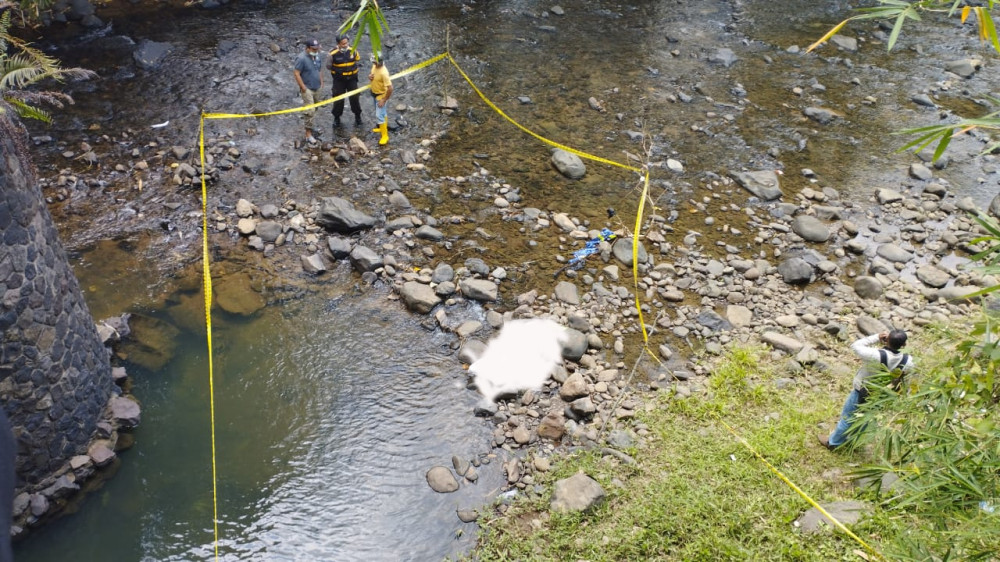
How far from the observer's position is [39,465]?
5.14 metres

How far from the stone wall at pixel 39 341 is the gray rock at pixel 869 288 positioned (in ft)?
23.4

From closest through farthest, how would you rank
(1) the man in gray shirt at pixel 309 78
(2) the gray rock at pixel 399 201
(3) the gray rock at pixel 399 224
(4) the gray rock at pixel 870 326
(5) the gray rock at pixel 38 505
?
(5) the gray rock at pixel 38 505, (4) the gray rock at pixel 870 326, (3) the gray rock at pixel 399 224, (2) the gray rock at pixel 399 201, (1) the man in gray shirt at pixel 309 78

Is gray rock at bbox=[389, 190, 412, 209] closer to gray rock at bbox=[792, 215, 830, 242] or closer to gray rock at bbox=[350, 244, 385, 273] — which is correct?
gray rock at bbox=[350, 244, 385, 273]

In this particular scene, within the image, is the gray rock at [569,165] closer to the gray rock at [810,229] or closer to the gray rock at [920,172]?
the gray rock at [810,229]

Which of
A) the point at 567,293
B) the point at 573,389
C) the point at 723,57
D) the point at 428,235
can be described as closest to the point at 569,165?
the point at 428,235

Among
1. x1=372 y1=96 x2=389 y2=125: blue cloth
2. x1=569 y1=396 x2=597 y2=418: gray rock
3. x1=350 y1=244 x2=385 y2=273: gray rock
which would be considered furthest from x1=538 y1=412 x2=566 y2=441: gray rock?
x1=372 y1=96 x2=389 y2=125: blue cloth

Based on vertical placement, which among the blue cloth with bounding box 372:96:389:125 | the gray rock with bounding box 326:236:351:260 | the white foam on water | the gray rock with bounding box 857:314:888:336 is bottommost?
the gray rock with bounding box 857:314:888:336

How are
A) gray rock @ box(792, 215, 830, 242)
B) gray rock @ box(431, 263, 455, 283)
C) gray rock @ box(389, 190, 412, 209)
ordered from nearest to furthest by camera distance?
1. gray rock @ box(431, 263, 455, 283)
2. gray rock @ box(792, 215, 830, 242)
3. gray rock @ box(389, 190, 412, 209)

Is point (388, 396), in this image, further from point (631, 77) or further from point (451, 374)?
point (631, 77)

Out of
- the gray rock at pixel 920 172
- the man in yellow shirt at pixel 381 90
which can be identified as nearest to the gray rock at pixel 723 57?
the gray rock at pixel 920 172

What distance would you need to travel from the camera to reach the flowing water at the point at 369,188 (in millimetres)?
5398

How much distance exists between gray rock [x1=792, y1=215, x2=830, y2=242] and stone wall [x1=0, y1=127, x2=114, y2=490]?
7151mm

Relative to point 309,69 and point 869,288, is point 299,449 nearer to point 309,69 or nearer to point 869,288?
point 309,69

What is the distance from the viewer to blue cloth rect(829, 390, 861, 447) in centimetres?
517
